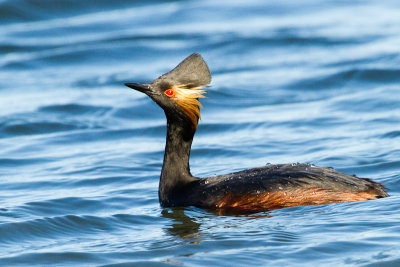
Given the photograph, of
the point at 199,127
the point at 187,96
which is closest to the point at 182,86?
the point at 187,96

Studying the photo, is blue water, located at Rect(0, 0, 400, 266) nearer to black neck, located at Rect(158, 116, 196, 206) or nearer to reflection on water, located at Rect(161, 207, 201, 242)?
reflection on water, located at Rect(161, 207, 201, 242)

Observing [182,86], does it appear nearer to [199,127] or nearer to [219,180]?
[219,180]

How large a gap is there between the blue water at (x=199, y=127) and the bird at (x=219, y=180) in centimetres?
17

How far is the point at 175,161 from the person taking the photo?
9211 mm

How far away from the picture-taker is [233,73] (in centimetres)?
1820

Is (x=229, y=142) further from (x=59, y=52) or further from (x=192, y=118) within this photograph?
(x=59, y=52)

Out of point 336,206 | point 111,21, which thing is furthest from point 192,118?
point 111,21

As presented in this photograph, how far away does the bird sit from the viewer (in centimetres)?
806

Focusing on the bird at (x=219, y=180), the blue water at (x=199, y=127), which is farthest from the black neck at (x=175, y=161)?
the blue water at (x=199, y=127)

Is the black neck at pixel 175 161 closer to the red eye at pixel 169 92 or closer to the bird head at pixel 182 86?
the bird head at pixel 182 86

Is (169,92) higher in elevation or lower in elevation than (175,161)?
higher

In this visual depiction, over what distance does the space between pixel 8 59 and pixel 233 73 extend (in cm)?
601

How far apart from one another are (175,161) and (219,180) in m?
0.76

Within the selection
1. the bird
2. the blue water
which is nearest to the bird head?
the bird
